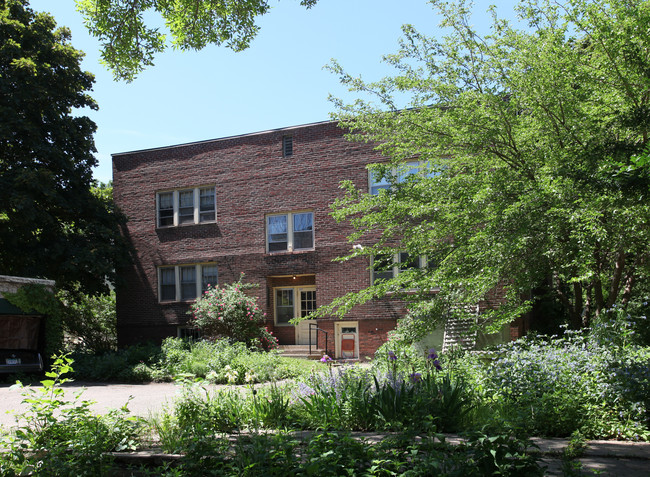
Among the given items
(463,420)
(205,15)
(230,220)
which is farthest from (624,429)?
(230,220)

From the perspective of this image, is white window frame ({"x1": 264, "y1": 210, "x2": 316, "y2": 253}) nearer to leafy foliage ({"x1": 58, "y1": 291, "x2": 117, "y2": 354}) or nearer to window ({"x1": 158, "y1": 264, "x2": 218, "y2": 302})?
window ({"x1": 158, "y1": 264, "x2": 218, "y2": 302})

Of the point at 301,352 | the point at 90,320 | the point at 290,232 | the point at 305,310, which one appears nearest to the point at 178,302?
the point at 90,320

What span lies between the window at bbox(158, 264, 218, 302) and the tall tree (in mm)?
2140

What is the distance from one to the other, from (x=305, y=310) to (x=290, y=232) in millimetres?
3097

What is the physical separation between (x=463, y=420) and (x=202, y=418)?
2930 mm

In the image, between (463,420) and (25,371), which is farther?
(25,371)

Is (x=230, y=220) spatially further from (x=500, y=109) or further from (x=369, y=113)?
(x=500, y=109)

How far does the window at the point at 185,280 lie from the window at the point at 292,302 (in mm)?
2633

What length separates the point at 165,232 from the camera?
23.3 meters

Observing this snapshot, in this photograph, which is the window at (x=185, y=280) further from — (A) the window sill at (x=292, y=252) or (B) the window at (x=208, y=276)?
(A) the window sill at (x=292, y=252)

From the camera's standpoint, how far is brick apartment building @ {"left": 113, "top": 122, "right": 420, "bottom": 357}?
20266 mm

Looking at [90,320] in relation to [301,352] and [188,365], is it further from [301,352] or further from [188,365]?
[188,365]

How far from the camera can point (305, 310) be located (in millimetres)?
21984

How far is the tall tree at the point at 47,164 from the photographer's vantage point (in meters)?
19.2
